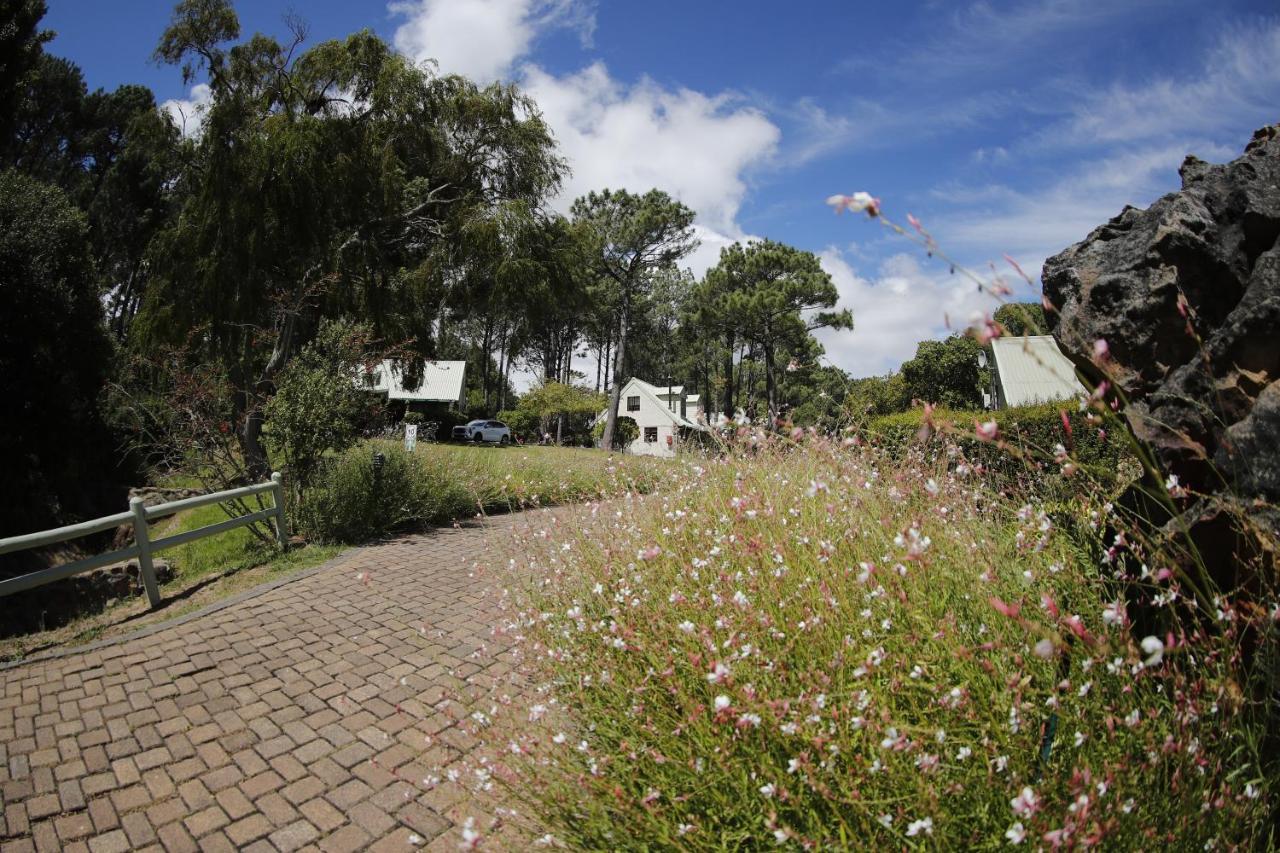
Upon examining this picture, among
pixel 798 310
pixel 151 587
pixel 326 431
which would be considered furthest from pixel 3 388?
pixel 798 310

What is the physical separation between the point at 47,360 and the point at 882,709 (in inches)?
733

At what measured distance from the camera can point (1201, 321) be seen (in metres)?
2.83

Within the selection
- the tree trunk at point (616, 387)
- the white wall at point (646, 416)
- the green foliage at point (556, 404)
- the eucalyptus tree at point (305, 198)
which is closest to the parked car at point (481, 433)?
A: the green foliage at point (556, 404)

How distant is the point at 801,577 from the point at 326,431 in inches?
321

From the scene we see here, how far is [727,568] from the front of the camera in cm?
346

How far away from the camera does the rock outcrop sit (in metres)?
2.28

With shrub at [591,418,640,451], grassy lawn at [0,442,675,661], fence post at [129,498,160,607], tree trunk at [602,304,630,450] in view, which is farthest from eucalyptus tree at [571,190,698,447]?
fence post at [129,498,160,607]

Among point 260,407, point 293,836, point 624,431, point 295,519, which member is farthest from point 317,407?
point 624,431

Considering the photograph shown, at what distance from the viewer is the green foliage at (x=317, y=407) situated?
29.5 ft

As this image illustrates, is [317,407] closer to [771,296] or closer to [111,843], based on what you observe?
[111,843]

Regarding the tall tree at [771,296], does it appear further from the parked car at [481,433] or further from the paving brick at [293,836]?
the paving brick at [293,836]

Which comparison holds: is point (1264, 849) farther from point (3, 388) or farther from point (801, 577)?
point (3, 388)

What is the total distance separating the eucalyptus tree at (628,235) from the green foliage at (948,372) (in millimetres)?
14301

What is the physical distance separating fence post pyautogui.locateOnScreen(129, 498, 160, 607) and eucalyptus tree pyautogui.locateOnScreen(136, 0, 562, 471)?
3.30 metres
